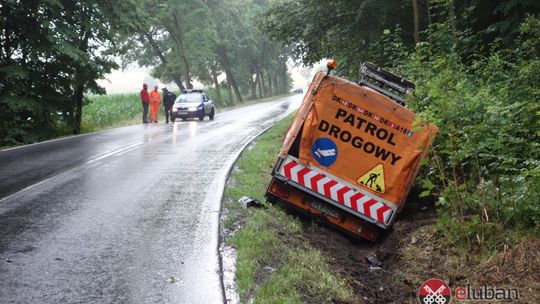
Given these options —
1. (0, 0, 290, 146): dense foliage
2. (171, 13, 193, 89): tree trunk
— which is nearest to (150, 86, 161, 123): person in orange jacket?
(0, 0, 290, 146): dense foliage

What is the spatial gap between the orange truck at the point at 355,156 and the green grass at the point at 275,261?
742mm

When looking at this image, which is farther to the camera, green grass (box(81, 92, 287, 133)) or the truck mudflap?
green grass (box(81, 92, 287, 133))

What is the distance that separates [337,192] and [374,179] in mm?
578

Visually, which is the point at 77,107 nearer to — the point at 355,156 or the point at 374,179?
the point at 355,156

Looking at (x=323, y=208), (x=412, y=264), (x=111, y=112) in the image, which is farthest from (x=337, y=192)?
(x=111, y=112)

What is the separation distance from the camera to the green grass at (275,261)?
16.3 ft

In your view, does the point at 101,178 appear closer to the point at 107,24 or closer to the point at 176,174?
the point at 176,174

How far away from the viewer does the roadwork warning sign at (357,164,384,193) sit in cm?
764

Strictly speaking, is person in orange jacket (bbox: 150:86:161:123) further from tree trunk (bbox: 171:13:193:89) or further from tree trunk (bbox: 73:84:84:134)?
tree trunk (bbox: 171:13:193:89)

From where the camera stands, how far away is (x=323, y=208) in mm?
7996

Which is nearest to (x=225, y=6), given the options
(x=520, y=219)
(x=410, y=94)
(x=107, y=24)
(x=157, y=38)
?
(x=157, y=38)

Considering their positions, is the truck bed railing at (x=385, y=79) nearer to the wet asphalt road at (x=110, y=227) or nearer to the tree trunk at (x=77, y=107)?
the wet asphalt road at (x=110, y=227)

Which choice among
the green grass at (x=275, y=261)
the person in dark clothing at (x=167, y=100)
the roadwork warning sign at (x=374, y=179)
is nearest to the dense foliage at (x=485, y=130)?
the roadwork warning sign at (x=374, y=179)

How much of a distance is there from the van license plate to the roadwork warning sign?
2.12 feet
